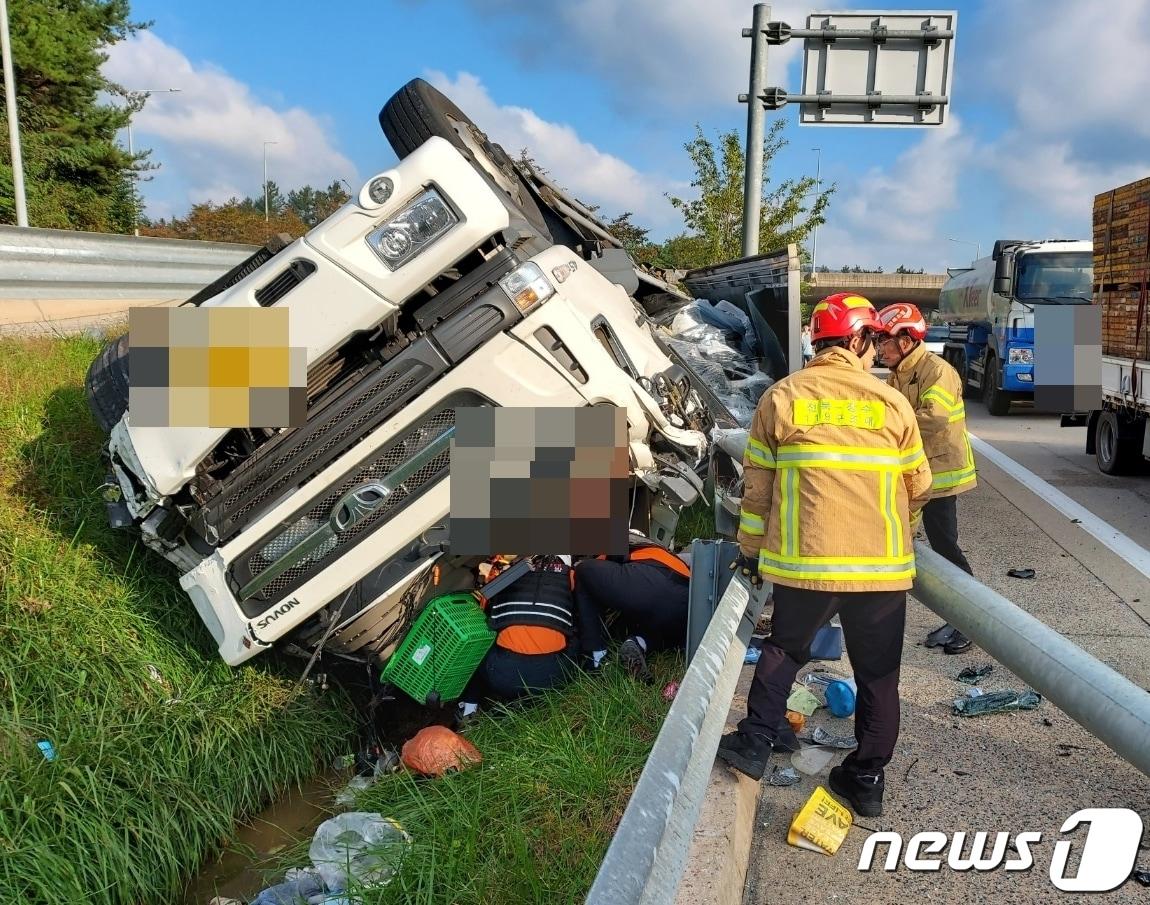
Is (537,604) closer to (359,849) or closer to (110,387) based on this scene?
(359,849)

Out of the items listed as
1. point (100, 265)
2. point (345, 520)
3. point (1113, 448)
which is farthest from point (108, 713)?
point (1113, 448)

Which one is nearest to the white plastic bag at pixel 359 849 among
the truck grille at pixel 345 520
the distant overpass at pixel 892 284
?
the truck grille at pixel 345 520

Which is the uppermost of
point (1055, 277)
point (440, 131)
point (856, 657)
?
point (1055, 277)

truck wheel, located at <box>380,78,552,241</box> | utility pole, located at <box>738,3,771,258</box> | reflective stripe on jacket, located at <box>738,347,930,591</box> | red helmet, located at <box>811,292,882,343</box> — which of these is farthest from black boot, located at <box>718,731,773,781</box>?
utility pole, located at <box>738,3,771,258</box>

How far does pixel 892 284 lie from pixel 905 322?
142ft

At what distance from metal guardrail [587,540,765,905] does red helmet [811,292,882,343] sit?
3.28 ft

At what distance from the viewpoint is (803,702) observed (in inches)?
128

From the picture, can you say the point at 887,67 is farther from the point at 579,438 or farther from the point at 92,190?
the point at 92,190

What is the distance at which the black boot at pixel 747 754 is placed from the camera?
104 inches

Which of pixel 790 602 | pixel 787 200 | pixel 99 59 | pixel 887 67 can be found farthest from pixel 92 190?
pixel 790 602

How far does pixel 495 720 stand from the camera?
3.60 metres

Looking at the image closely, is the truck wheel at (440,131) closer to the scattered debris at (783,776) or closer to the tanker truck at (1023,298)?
the scattered debris at (783,776)

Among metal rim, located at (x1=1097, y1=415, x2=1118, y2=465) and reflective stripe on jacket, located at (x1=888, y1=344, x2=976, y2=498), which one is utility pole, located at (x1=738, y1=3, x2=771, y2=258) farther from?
reflective stripe on jacket, located at (x1=888, y1=344, x2=976, y2=498)

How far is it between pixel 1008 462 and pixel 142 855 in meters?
8.53
